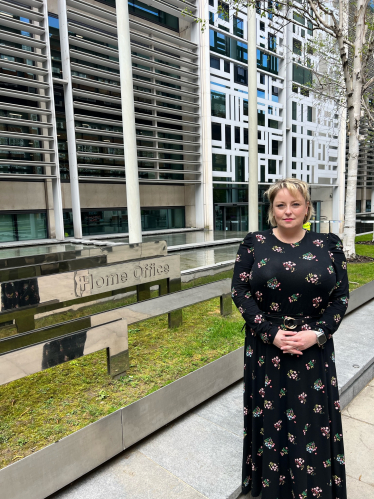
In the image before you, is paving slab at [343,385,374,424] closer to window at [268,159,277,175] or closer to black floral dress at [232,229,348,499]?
black floral dress at [232,229,348,499]

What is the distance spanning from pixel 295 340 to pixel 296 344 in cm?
2

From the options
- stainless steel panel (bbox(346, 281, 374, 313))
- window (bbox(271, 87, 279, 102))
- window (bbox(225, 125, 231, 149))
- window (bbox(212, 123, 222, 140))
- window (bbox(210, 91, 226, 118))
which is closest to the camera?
stainless steel panel (bbox(346, 281, 374, 313))

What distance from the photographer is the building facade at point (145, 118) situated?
54.1 ft

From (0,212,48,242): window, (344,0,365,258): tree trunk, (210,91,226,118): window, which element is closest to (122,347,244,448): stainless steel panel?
(344,0,365,258): tree trunk

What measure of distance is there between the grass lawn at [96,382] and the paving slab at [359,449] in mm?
1534

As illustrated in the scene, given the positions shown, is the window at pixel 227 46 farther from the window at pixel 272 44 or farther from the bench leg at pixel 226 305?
the bench leg at pixel 226 305

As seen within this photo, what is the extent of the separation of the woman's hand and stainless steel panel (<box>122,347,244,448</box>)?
1515mm

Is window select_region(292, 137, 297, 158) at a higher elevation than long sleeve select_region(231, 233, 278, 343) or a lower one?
higher

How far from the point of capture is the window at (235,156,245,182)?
2287 cm

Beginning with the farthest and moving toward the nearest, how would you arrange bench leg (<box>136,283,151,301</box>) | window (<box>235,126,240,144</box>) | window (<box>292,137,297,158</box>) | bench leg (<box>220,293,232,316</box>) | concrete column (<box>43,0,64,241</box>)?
1. window (<box>292,137,297,158</box>)
2. window (<box>235,126,240,144</box>)
3. concrete column (<box>43,0,64,241</box>)
4. bench leg (<box>136,283,151,301</box>)
5. bench leg (<box>220,293,232,316</box>)

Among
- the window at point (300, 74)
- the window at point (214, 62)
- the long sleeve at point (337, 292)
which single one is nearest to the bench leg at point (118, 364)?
the long sleeve at point (337, 292)

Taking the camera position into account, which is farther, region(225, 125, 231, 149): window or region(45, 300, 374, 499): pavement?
region(225, 125, 231, 149): window

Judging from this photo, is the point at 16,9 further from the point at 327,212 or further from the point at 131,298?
the point at 327,212

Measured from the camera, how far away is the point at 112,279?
4.92m
